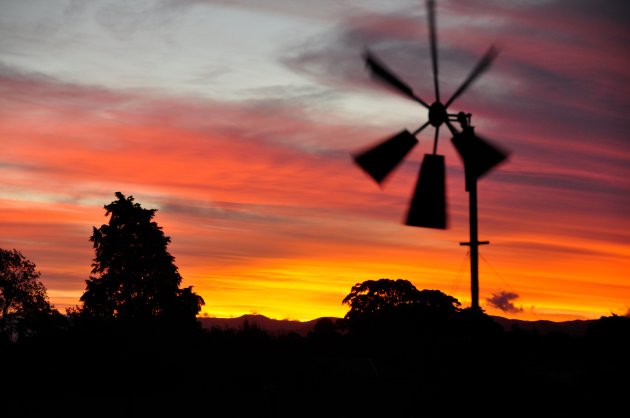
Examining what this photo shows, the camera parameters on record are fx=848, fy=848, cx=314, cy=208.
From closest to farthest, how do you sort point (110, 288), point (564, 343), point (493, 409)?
1. point (493, 409)
2. point (564, 343)
3. point (110, 288)

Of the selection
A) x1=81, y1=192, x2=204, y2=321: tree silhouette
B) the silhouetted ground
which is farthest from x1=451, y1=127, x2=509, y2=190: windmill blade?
x1=81, y1=192, x2=204, y2=321: tree silhouette

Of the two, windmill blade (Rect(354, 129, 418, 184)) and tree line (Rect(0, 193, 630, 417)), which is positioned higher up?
windmill blade (Rect(354, 129, 418, 184))

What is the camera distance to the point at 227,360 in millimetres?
54094

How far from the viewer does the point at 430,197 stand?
87.2 feet

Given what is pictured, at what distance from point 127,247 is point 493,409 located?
189 ft

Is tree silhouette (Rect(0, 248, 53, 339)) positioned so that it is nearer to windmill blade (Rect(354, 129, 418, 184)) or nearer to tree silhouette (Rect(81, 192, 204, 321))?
tree silhouette (Rect(81, 192, 204, 321))

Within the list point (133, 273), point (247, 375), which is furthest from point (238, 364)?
point (133, 273)

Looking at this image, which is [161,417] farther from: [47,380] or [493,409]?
[493,409]

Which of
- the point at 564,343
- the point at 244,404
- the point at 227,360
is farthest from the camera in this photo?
the point at 564,343

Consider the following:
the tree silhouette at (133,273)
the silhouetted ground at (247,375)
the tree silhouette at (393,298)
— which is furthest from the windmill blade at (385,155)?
the tree silhouette at (393,298)

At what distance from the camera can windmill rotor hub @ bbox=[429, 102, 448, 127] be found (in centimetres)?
2767

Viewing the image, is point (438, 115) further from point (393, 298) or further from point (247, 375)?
point (393, 298)

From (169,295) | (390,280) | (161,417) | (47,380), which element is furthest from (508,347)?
(390,280)

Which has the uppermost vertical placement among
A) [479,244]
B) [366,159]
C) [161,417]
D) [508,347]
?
[366,159]
